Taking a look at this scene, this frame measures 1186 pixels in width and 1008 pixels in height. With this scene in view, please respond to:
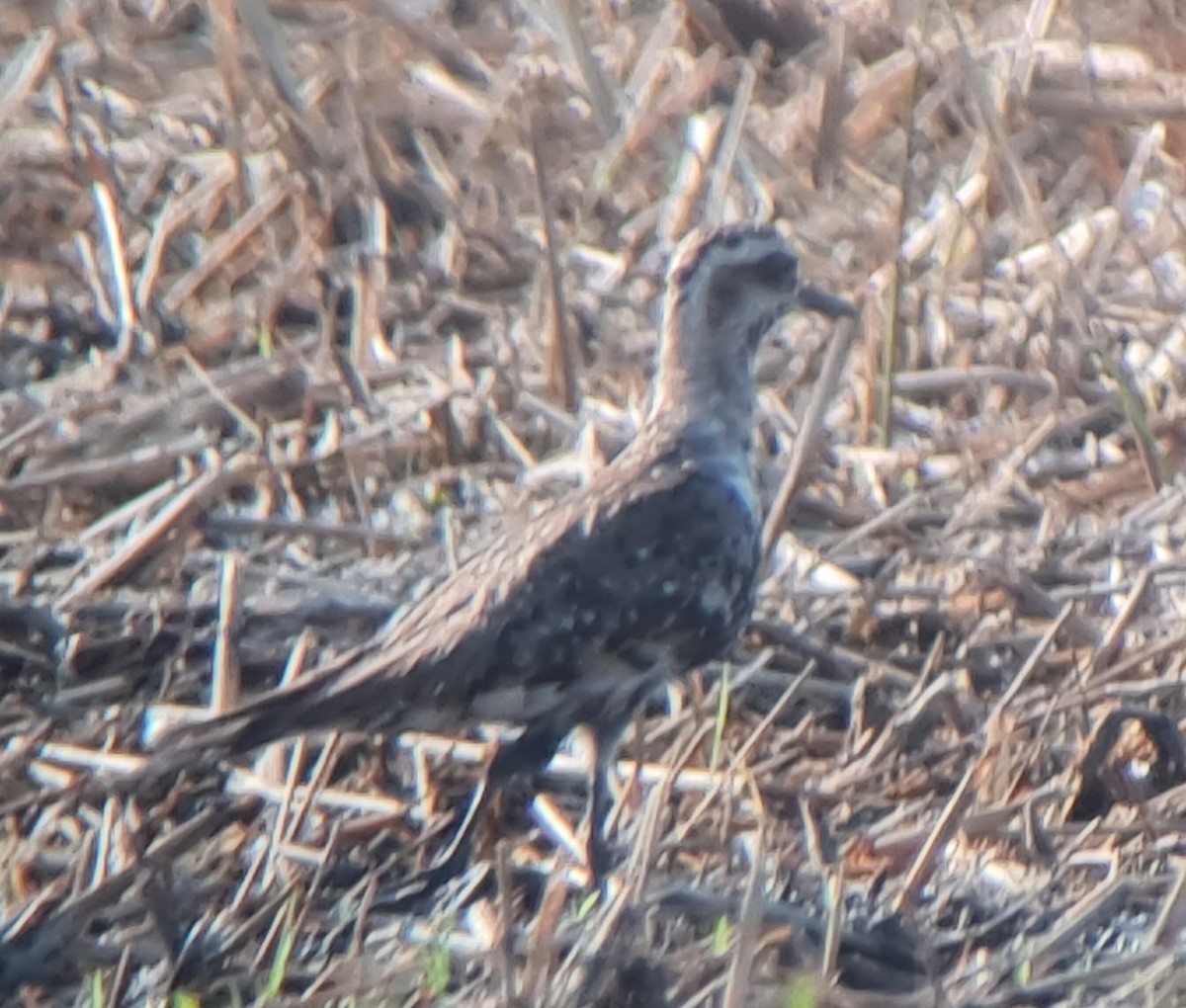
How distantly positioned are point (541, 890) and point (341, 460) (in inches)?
63.7

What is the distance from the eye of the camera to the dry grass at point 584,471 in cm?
464

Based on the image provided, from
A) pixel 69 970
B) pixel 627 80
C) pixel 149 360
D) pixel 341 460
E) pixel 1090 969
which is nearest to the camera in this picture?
pixel 1090 969

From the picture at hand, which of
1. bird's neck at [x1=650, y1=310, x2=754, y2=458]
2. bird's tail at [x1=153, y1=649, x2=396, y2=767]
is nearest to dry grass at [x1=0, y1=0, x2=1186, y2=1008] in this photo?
bird's neck at [x1=650, y1=310, x2=754, y2=458]

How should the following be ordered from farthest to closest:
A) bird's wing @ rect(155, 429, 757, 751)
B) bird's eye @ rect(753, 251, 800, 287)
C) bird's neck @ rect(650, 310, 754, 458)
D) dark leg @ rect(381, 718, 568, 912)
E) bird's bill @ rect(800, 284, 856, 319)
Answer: bird's bill @ rect(800, 284, 856, 319)
bird's eye @ rect(753, 251, 800, 287)
bird's neck @ rect(650, 310, 754, 458)
dark leg @ rect(381, 718, 568, 912)
bird's wing @ rect(155, 429, 757, 751)

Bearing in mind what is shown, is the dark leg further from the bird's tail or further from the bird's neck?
the bird's neck

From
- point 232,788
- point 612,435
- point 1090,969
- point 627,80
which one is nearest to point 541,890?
point 232,788

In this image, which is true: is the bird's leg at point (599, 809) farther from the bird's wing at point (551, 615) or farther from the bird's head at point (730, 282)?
the bird's head at point (730, 282)

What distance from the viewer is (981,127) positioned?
6.85 meters

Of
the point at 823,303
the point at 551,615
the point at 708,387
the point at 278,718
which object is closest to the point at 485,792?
the point at 551,615

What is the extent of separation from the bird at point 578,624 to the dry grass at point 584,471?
0.77 feet

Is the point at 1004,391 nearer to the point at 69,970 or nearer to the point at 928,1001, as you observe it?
the point at 928,1001

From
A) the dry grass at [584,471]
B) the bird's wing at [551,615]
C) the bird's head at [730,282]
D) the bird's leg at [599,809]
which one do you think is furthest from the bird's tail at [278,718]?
the bird's head at [730,282]

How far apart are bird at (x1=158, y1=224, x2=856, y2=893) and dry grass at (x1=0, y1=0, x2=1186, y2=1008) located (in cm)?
23

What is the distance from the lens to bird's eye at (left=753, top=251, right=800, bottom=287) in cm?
544
